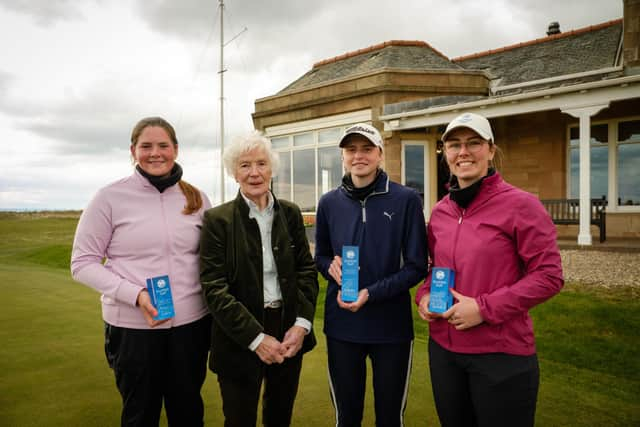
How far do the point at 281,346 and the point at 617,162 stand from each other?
36.7 feet

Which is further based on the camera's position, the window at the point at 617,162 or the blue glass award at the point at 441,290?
the window at the point at 617,162

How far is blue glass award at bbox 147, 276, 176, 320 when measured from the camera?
1.93 metres

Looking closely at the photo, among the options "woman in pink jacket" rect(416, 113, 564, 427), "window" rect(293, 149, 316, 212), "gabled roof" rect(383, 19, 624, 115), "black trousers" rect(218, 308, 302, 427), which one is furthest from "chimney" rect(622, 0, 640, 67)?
"black trousers" rect(218, 308, 302, 427)

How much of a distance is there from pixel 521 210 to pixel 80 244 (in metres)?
2.04

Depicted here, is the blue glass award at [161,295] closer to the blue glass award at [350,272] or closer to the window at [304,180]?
the blue glass award at [350,272]

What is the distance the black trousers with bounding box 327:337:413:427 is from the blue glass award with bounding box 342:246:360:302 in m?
0.33

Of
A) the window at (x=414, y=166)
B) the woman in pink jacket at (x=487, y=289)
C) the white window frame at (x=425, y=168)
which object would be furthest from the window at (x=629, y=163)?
the woman in pink jacket at (x=487, y=289)

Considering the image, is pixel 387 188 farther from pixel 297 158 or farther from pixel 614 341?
pixel 297 158

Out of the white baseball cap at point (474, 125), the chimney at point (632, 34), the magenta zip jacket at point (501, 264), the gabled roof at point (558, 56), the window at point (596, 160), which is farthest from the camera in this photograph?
the gabled roof at point (558, 56)

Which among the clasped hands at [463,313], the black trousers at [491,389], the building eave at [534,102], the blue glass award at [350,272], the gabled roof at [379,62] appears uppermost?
the gabled roof at [379,62]

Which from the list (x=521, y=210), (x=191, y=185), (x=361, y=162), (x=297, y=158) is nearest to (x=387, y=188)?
(x=361, y=162)

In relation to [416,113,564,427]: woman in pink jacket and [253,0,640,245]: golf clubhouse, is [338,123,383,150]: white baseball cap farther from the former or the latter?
[253,0,640,245]: golf clubhouse

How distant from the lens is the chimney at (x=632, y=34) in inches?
358

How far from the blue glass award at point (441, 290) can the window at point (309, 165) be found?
10.5 metres
